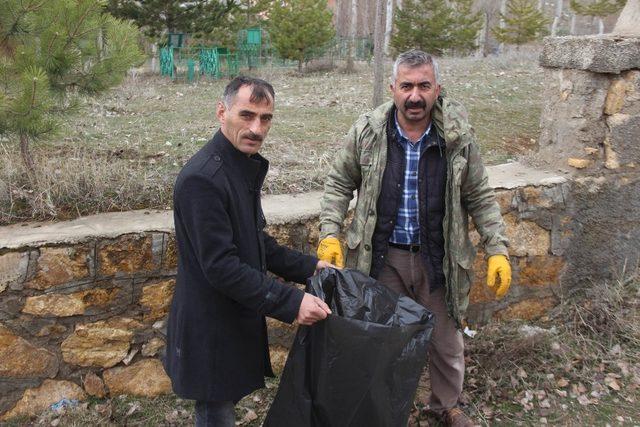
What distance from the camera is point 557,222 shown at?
3715 millimetres

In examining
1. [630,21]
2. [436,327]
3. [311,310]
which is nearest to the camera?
[311,310]

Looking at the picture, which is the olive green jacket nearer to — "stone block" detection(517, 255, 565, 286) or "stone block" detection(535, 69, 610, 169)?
"stone block" detection(517, 255, 565, 286)

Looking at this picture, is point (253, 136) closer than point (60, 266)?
Yes

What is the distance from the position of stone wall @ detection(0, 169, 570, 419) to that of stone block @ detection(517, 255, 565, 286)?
4.90 feet

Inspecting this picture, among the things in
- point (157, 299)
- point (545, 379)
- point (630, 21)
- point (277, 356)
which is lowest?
point (545, 379)

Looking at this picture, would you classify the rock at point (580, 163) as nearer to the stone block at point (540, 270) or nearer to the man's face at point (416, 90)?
the stone block at point (540, 270)

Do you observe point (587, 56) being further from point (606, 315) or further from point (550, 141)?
point (606, 315)

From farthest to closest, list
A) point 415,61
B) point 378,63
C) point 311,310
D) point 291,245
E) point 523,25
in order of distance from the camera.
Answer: point 523,25 → point 378,63 → point 291,245 → point 415,61 → point 311,310

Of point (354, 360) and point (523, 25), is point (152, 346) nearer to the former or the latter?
point (354, 360)

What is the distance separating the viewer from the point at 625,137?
3697 mm

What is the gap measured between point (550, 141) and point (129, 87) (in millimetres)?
8360

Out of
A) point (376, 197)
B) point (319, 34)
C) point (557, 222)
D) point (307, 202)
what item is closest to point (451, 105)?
point (376, 197)

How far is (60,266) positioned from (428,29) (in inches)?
753

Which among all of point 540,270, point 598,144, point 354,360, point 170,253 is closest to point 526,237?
point 540,270
